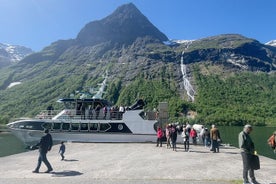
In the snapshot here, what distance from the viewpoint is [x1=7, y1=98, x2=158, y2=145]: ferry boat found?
3216cm

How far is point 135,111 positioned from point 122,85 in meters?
151

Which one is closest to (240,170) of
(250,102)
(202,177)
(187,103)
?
(202,177)

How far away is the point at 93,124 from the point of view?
33375mm

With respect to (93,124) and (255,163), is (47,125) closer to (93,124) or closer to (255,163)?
(93,124)

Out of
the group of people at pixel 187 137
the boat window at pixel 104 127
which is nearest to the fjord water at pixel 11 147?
the boat window at pixel 104 127

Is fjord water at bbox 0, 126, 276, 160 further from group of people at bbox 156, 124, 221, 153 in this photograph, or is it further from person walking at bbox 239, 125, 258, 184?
person walking at bbox 239, 125, 258, 184

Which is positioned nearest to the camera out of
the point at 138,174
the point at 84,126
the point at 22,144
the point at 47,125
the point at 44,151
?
the point at 138,174

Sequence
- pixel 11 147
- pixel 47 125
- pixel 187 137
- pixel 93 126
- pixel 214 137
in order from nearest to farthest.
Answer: pixel 214 137
pixel 187 137
pixel 93 126
pixel 47 125
pixel 11 147

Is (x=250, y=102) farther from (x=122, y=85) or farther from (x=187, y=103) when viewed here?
(x=122, y=85)

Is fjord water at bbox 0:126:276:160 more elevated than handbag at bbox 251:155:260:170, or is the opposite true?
handbag at bbox 251:155:260:170

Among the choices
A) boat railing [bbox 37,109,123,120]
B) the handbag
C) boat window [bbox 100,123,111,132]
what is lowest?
the handbag

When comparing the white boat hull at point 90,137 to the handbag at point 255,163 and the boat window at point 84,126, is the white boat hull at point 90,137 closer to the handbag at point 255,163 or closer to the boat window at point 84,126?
the boat window at point 84,126

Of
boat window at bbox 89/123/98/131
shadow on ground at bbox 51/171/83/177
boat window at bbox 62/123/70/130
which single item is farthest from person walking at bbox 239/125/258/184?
boat window at bbox 62/123/70/130

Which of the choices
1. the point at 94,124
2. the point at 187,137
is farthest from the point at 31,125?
the point at 187,137
